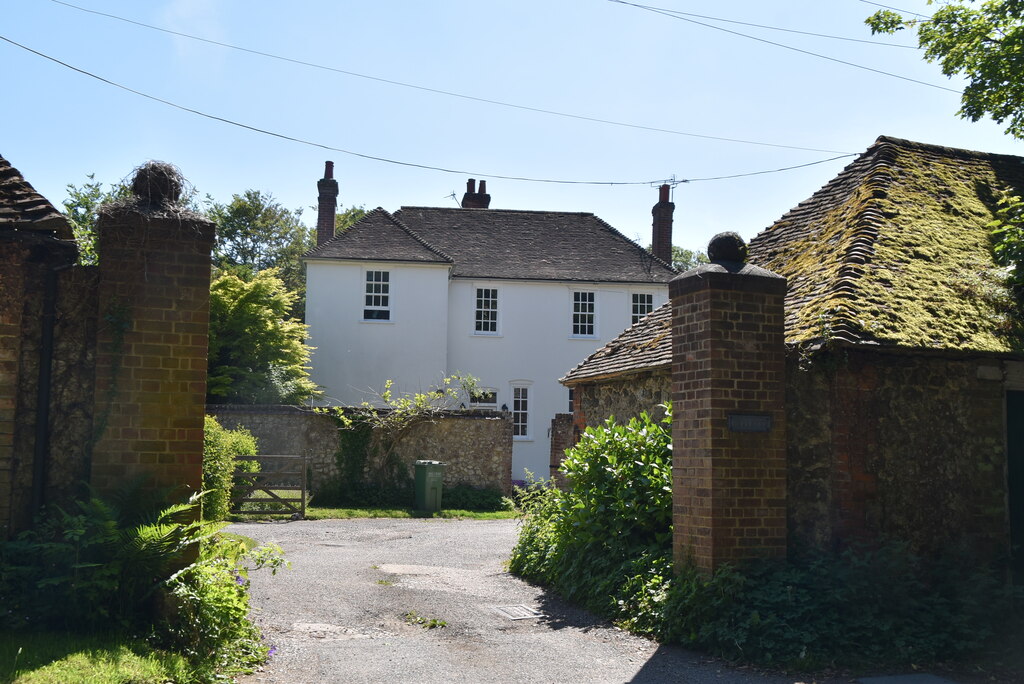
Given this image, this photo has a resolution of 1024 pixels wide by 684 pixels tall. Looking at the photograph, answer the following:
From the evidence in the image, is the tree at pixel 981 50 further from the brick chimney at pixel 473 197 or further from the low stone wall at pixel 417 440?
the brick chimney at pixel 473 197

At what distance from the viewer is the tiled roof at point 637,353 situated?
11453 millimetres

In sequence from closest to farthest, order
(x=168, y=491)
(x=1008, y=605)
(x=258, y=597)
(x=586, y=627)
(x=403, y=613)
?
(x=168, y=491) → (x=1008, y=605) → (x=586, y=627) → (x=403, y=613) → (x=258, y=597)

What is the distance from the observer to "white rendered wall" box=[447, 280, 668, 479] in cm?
3047

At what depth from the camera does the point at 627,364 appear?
12.2 meters

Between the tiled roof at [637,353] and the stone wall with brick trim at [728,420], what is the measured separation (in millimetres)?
2161

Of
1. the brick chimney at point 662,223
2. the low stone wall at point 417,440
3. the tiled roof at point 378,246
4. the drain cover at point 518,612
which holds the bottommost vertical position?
the drain cover at point 518,612

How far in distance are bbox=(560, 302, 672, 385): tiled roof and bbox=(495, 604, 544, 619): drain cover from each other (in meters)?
3.38

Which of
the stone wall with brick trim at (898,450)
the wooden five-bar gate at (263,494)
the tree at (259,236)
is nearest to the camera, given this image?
the stone wall with brick trim at (898,450)

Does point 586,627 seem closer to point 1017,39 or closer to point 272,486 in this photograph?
point 1017,39

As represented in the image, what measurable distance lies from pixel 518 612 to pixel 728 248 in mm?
4442

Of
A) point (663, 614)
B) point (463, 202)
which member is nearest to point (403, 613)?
point (663, 614)

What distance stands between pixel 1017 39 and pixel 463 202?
2630 centimetres

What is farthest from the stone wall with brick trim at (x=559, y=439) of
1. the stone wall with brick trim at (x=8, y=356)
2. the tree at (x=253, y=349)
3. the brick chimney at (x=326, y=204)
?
the brick chimney at (x=326, y=204)

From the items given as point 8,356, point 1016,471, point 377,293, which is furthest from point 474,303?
point 8,356
